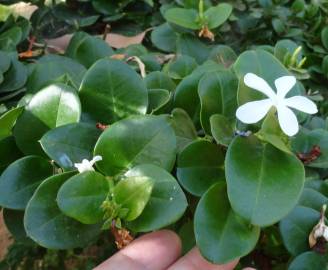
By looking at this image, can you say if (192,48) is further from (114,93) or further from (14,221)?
(14,221)

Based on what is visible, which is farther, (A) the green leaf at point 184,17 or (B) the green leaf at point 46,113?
(A) the green leaf at point 184,17

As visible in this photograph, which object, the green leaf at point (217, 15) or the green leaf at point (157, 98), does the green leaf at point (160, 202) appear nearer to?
the green leaf at point (157, 98)

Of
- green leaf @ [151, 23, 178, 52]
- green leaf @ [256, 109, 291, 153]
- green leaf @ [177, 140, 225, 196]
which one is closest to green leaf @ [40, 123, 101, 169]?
green leaf @ [177, 140, 225, 196]

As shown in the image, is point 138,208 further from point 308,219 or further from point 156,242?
point 308,219

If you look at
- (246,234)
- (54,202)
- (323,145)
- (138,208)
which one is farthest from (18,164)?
(323,145)

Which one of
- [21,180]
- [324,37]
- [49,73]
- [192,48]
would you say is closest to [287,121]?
[21,180]

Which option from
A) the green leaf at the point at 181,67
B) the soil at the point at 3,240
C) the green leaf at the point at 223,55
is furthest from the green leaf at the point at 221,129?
the soil at the point at 3,240

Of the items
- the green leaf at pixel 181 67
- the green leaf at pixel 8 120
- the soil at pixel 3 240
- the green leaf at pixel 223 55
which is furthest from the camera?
the soil at pixel 3 240
